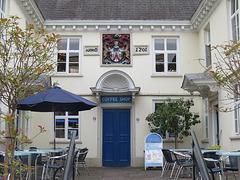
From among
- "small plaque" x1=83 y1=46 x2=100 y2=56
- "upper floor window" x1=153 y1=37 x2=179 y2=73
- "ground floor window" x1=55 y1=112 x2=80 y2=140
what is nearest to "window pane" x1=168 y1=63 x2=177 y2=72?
"upper floor window" x1=153 y1=37 x2=179 y2=73

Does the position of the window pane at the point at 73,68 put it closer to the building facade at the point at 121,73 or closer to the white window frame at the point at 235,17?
the building facade at the point at 121,73

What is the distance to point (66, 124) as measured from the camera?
15844 millimetres

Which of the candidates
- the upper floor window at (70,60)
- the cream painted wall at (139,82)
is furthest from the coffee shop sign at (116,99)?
the upper floor window at (70,60)

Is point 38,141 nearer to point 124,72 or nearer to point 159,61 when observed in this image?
point 124,72

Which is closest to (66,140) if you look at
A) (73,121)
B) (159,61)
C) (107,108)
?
(73,121)

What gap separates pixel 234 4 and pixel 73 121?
8235 millimetres

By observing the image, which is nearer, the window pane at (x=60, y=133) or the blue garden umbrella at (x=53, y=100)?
the blue garden umbrella at (x=53, y=100)

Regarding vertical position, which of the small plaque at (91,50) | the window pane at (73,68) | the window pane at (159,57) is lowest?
the window pane at (73,68)

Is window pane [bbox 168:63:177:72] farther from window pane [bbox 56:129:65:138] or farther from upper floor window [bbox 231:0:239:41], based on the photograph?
window pane [bbox 56:129:65:138]

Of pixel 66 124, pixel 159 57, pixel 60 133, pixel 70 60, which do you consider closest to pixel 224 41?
pixel 159 57

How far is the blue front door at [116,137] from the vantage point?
15805 millimetres

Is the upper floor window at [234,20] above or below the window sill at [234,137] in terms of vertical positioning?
above

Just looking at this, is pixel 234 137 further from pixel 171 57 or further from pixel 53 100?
pixel 171 57

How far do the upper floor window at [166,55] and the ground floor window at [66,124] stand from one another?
4.18 metres
